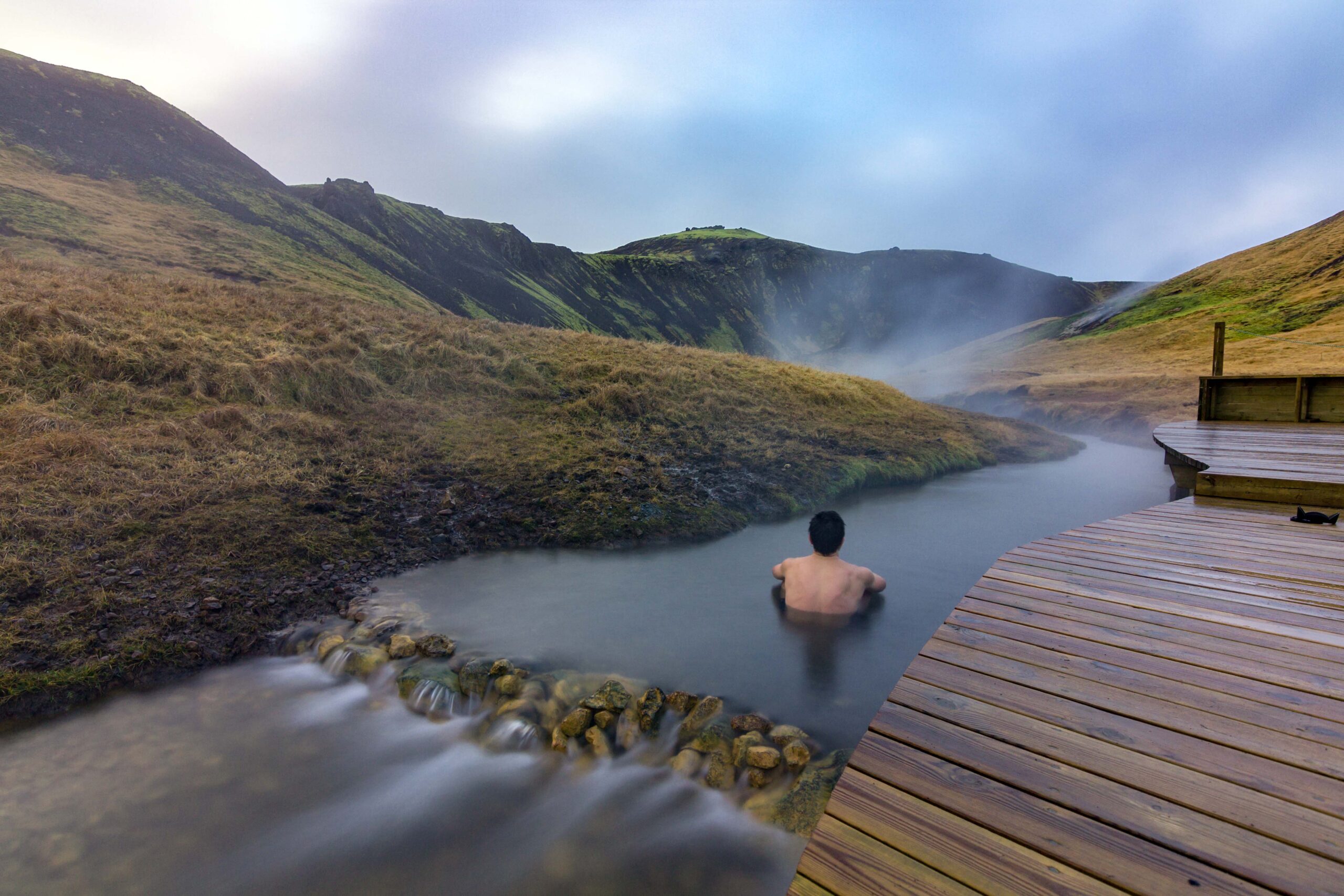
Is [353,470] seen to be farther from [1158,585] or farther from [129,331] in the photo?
[1158,585]

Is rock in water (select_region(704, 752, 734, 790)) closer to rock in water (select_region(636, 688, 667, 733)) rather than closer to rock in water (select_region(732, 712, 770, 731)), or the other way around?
rock in water (select_region(732, 712, 770, 731))

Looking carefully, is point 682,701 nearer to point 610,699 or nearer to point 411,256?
point 610,699

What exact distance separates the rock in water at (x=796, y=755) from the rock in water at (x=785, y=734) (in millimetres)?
81

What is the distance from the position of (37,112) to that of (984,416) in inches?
2586

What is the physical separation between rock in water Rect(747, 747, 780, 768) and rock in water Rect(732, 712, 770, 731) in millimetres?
363

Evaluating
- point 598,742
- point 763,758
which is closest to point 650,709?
point 598,742

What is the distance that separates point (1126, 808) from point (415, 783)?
13.5 feet

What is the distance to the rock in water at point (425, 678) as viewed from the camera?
5.26 meters

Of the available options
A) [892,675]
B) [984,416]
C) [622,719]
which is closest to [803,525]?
[892,675]

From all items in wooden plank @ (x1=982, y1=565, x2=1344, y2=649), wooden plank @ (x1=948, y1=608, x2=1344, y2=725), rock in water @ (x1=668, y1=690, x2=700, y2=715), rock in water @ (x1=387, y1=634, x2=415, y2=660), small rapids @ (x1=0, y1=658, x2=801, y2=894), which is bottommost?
small rapids @ (x1=0, y1=658, x2=801, y2=894)

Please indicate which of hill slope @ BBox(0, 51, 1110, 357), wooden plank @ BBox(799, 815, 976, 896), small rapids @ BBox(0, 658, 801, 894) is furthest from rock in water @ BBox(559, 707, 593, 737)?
hill slope @ BBox(0, 51, 1110, 357)

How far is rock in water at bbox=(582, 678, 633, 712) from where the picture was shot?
4891mm

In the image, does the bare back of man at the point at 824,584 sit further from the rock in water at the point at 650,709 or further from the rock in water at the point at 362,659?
the rock in water at the point at 362,659

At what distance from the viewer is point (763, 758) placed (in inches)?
169
